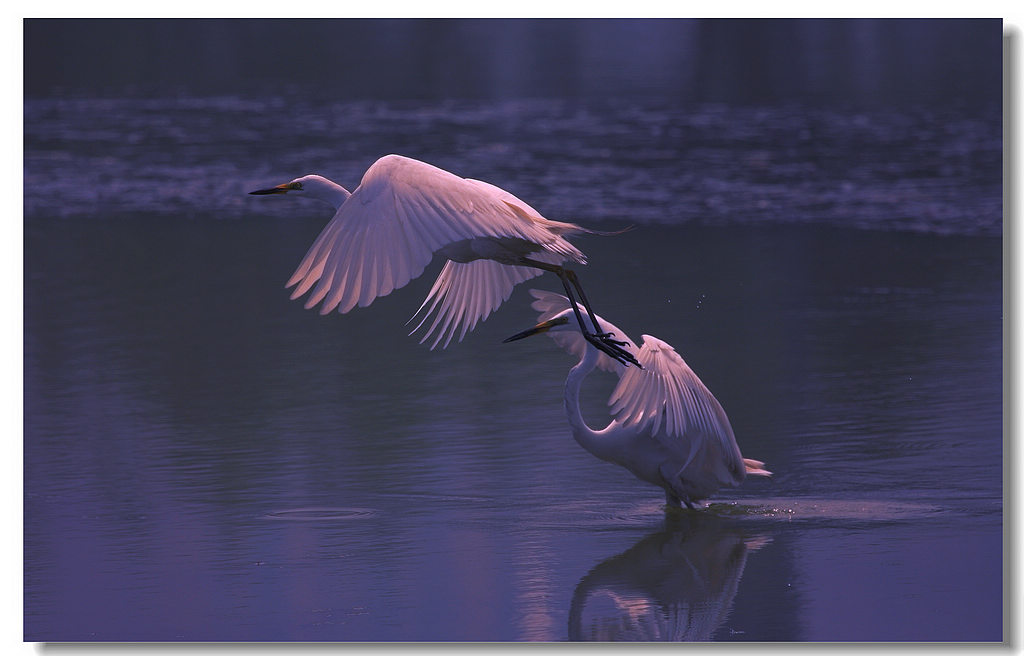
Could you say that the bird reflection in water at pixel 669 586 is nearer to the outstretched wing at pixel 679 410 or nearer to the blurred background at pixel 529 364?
the blurred background at pixel 529 364

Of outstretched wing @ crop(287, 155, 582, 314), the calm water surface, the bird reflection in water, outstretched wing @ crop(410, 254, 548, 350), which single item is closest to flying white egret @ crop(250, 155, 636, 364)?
outstretched wing @ crop(287, 155, 582, 314)

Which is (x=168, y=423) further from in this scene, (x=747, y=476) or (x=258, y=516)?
(x=747, y=476)

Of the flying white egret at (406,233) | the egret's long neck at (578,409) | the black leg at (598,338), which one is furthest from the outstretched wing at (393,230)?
the egret's long neck at (578,409)

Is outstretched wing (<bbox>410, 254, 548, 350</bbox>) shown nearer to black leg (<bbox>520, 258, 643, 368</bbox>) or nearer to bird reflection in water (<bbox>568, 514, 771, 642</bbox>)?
black leg (<bbox>520, 258, 643, 368</bbox>)

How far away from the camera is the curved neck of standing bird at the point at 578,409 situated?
4.73m

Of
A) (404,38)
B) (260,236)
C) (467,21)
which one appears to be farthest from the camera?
(260,236)

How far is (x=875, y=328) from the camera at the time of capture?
6355 mm

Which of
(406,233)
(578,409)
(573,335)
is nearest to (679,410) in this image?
(578,409)

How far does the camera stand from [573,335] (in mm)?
5062

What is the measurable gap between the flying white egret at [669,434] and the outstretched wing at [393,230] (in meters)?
0.72

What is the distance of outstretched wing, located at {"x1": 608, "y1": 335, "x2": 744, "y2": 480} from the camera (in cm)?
462

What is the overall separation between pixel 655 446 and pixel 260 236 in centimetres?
390

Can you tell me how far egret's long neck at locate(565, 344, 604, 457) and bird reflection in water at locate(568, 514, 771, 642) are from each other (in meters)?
0.29
